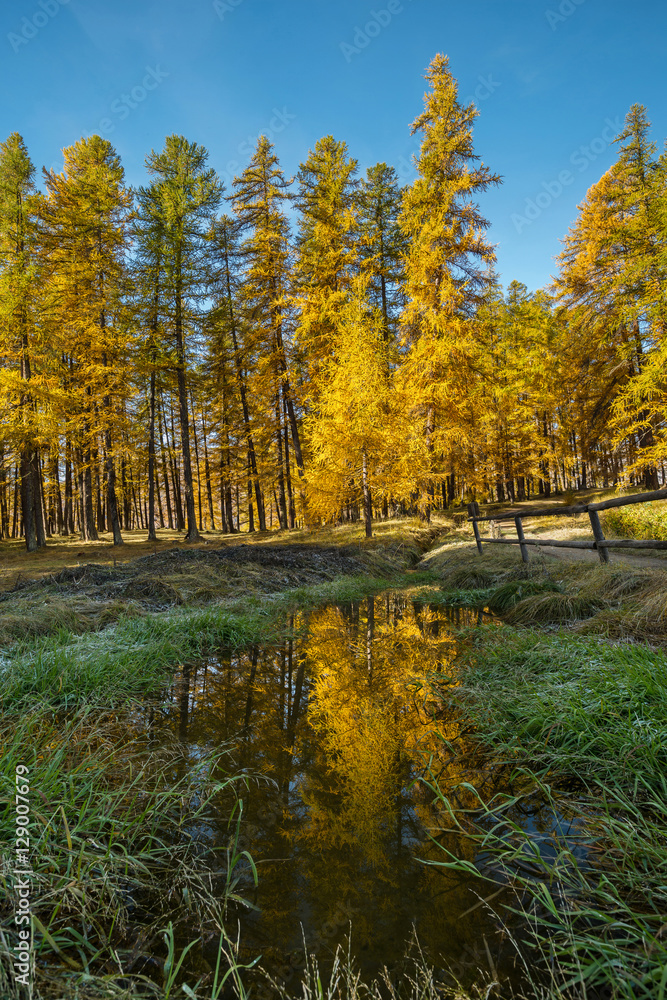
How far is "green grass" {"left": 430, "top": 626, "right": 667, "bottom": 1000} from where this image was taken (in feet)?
4.10

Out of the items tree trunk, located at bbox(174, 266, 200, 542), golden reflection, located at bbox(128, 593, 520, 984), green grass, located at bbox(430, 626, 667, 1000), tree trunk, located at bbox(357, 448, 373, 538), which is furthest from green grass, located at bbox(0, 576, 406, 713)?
tree trunk, located at bbox(174, 266, 200, 542)

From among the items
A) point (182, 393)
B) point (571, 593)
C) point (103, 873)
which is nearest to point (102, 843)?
point (103, 873)

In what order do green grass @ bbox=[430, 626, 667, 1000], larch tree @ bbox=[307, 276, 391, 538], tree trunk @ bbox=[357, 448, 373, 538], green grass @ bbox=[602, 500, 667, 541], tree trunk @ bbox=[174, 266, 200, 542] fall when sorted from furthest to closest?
tree trunk @ bbox=[174, 266, 200, 542] < tree trunk @ bbox=[357, 448, 373, 538] < larch tree @ bbox=[307, 276, 391, 538] < green grass @ bbox=[602, 500, 667, 541] < green grass @ bbox=[430, 626, 667, 1000]

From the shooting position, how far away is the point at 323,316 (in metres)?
16.4

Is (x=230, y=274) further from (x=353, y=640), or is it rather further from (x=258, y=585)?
(x=353, y=640)

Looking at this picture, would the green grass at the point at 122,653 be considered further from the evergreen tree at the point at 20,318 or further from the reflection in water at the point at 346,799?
the evergreen tree at the point at 20,318

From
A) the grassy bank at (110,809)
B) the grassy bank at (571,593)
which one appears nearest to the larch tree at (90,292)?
the grassy bank at (110,809)

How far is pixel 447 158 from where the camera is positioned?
15500 mm

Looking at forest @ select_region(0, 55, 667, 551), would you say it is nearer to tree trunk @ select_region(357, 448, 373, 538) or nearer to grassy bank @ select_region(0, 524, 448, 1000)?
tree trunk @ select_region(357, 448, 373, 538)

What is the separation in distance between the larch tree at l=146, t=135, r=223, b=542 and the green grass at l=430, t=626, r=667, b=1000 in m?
14.8

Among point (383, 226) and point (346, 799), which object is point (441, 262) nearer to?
point (383, 226)

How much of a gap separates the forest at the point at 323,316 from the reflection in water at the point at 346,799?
949cm

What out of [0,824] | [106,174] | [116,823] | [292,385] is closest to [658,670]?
[116,823]

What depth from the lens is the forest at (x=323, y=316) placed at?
1347 cm
